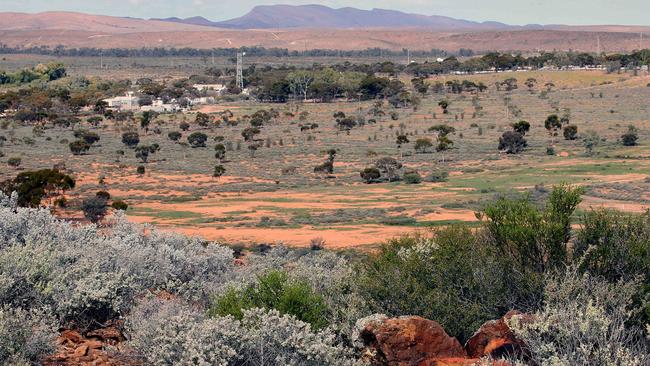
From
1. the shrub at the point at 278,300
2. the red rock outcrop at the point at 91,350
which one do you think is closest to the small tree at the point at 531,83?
the shrub at the point at 278,300

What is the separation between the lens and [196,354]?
9383 mm

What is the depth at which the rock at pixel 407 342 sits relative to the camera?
10.7m

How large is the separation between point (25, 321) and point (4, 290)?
124cm

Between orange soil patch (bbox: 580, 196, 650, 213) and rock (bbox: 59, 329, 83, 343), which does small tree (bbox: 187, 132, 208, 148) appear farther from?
rock (bbox: 59, 329, 83, 343)

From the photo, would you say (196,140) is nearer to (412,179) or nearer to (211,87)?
(412,179)

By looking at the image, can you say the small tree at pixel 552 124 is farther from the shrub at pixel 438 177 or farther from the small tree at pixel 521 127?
the shrub at pixel 438 177

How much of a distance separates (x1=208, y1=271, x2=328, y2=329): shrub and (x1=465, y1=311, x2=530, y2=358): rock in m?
1.96

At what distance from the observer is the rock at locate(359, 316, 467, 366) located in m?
10.7

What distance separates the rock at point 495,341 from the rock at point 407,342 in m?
0.18

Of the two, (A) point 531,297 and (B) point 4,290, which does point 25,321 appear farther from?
(A) point 531,297

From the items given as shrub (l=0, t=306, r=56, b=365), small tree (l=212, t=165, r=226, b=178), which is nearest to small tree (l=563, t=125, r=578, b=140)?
small tree (l=212, t=165, r=226, b=178)

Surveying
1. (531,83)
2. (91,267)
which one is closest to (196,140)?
(531,83)

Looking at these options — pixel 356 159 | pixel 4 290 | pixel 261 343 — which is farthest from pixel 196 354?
pixel 356 159

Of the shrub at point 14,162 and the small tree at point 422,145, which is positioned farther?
the small tree at point 422,145
